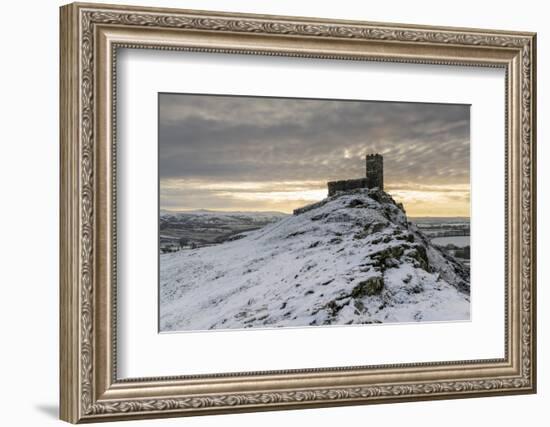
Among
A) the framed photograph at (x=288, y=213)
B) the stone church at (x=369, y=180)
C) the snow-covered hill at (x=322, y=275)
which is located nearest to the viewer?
the framed photograph at (x=288, y=213)

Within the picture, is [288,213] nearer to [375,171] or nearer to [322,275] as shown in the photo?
[322,275]

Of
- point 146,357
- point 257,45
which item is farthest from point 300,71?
point 146,357

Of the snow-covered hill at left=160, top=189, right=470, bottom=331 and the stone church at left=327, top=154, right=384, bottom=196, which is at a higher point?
the stone church at left=327, top=154, right=384, bottom=196

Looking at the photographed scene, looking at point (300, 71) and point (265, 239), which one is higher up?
point (300, 71)

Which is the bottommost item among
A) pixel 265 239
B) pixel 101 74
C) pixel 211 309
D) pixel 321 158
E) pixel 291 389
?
pixel 291 389

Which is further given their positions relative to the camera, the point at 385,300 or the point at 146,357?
the point at 385,300

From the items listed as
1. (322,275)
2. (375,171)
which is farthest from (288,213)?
(375,171)

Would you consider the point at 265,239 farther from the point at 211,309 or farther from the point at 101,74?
the point at 101,74
